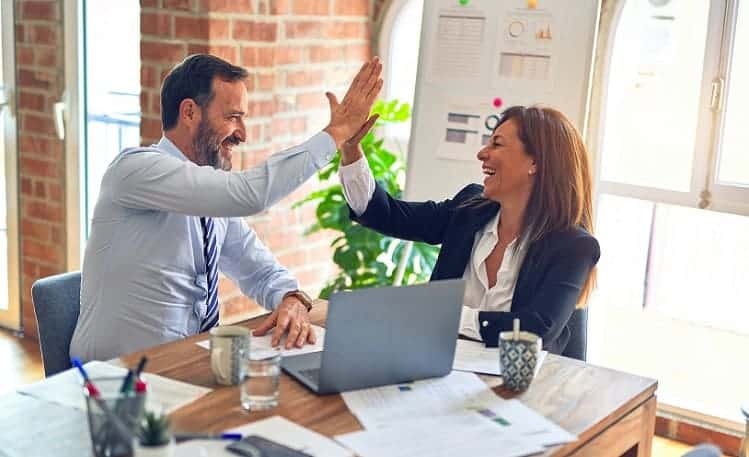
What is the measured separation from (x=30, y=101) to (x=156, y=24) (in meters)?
1.03

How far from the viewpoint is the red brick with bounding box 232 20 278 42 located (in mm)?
3455

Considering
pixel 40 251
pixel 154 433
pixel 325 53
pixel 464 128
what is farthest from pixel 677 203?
pixel 40 251

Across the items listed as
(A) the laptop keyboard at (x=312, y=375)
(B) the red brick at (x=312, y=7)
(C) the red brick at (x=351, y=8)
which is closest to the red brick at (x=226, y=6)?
(B) the red brick at (x=312, y=7)

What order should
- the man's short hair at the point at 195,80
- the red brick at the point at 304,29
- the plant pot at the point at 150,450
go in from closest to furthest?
1. the plant pot at the point at 150,450
2. the man's short hair at the point at 195,80
3. the red brick at the point at 304,29

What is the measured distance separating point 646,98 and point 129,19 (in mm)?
2063

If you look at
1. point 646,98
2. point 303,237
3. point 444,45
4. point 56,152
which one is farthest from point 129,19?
point 646,98

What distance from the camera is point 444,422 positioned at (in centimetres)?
169

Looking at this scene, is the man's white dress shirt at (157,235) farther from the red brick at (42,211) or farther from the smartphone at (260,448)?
the red brick at (42,211)

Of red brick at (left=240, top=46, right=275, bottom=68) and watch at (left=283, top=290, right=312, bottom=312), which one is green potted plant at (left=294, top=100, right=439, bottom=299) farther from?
watch at (left=283, top=290, right=312, bottom=312)

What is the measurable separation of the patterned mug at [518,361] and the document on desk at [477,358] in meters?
0.05

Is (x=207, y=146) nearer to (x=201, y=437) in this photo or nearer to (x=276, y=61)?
(x=201, y=437)

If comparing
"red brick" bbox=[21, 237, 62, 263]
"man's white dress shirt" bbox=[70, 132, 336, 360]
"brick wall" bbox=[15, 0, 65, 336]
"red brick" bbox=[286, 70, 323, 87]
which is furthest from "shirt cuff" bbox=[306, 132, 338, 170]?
"red brick" bbox=[21, 237, 62, 263]

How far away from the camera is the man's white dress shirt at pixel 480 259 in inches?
94.8

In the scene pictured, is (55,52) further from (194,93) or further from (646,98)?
(646,98)
